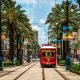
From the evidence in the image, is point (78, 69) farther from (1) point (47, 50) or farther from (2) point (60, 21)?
(2) point (60, 21)

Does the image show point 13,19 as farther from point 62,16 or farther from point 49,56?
point 62,16

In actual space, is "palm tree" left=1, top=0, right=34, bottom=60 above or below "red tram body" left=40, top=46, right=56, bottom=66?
above

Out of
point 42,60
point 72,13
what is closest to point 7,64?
point 42,60

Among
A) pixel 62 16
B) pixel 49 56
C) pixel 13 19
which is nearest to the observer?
pixel 49 56

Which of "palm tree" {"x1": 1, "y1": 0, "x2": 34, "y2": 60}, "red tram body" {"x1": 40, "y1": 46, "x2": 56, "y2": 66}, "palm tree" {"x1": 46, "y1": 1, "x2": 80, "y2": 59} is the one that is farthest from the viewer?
"palm tree" {"x1": 46, "y1": 1, "x2": 80, "y2": 59}

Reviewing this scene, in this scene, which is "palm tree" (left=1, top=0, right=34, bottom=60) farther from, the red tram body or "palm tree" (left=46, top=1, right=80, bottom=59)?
the red tram body

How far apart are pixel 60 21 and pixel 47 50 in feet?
50.9

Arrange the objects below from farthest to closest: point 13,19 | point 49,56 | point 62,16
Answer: point 62,16
point 13,19
point 49,56

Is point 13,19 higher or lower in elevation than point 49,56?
higher

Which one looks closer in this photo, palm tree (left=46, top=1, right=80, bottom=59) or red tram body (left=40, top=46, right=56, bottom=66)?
red tram body (left=40, top=46, right=56, bottom=66)

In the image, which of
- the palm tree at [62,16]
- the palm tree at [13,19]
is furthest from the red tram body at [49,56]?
the palm tree at [62,16]

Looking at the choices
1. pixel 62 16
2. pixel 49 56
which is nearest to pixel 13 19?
→ pixel 49 56

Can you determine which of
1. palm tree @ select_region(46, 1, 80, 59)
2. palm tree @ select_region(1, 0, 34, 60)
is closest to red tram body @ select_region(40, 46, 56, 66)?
palm tree @ select_region(1, 0, 34, 60)

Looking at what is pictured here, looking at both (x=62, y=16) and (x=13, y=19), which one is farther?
(x=62, y=16)
